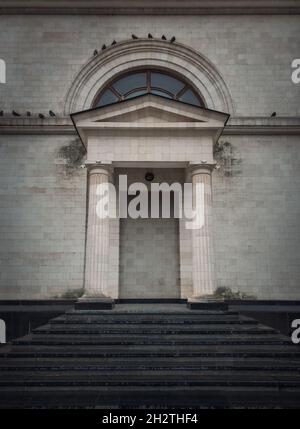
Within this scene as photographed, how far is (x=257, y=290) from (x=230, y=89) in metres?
8.23

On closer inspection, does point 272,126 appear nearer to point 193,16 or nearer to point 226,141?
point 226,141

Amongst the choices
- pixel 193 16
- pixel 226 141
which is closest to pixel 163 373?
pixel 226 141

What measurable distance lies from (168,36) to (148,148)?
613 cm

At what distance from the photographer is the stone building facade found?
1255 centimetres

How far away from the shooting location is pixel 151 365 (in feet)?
26.2

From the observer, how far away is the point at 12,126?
1447 cm

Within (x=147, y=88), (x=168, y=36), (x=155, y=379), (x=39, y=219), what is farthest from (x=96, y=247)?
(x=168, y=36)

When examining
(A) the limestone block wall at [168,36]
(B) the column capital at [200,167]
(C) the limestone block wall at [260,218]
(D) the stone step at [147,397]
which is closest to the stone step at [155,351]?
(D) the stone step at [147,397]

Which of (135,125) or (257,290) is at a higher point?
(135,125)

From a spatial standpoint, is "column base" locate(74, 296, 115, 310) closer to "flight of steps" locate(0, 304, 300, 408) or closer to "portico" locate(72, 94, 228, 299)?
"portico" locate(72, 94, 228, 299)

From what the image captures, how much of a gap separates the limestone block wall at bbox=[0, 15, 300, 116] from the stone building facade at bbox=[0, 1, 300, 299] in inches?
1.9

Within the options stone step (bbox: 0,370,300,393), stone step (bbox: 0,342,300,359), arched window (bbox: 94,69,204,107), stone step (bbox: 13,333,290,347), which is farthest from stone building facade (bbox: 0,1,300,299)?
stone step (bbox: 0,370,300,393)

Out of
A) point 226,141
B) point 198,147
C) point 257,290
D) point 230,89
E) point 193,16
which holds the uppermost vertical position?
point 193,16

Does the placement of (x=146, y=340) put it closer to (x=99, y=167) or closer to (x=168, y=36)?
(x=99, y=167)
